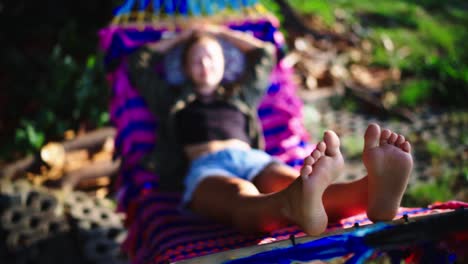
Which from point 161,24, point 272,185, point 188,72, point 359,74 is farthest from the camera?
point 359,74

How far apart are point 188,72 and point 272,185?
916 mm

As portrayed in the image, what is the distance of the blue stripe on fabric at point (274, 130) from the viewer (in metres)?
2.70

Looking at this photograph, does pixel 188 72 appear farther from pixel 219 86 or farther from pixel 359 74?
pixel 359 74

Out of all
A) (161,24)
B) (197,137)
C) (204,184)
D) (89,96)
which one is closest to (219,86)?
(197,137)

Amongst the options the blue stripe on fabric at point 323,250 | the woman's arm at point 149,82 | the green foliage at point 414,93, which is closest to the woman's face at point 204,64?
the woman's arm at point 149,82

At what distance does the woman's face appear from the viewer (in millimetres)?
2387

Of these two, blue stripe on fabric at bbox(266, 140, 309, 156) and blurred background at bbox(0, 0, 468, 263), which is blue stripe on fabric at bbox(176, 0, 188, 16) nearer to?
blurred background at bbox(0, 0, 468, 263)

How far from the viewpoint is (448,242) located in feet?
4.26

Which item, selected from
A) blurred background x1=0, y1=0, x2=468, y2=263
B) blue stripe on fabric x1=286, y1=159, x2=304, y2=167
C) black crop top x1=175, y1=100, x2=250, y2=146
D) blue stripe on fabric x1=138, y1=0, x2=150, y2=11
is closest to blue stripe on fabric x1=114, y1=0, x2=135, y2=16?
blue stripe on fabric x1=138, y1=0, x2=150, y2=11

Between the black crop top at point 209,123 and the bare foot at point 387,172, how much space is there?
993 millimetres

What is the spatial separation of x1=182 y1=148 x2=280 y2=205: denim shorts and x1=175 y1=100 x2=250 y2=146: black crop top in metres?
0.17

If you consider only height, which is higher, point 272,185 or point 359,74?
point 359,74

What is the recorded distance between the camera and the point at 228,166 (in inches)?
80.7

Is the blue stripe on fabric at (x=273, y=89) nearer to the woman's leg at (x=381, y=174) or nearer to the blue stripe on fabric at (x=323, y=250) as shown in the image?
the woman's leg at (x=381, y=174)
